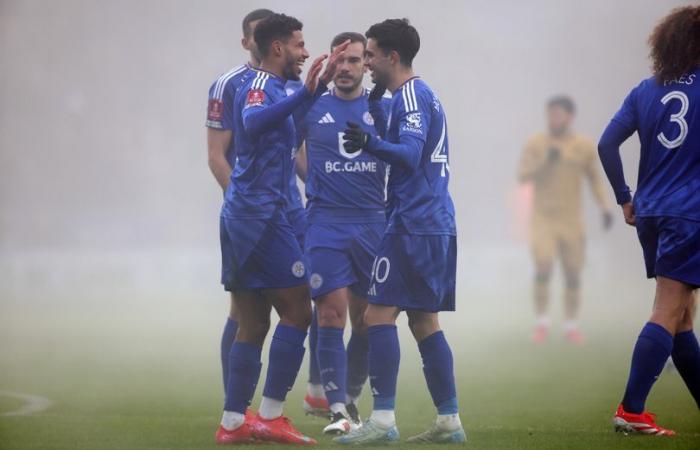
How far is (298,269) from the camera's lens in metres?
7.02

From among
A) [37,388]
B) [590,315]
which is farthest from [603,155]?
[590,315]

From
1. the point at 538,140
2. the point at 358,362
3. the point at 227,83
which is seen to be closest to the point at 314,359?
the point at 358,362

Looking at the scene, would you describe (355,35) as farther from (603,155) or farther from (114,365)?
(114,365)

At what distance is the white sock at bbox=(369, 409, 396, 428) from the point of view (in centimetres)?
669

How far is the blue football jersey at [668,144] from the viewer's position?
6742 mm

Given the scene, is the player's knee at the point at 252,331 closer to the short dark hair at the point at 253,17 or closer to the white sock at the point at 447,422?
the white sock at the point at 447,422

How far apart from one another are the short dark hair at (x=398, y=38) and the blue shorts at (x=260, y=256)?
101 cm

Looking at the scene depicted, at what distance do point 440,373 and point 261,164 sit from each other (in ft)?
4.57

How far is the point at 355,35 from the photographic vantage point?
825 cm

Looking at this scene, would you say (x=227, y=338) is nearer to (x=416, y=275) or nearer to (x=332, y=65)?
(x=416, y=275)

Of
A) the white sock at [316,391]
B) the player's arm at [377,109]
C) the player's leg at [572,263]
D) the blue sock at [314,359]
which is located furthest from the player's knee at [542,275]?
the player's arm at [377,109]

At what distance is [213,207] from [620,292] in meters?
15.6

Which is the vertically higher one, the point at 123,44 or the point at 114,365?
the point at 123,44

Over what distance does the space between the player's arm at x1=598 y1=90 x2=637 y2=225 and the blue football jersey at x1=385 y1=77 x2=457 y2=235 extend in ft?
2.67
